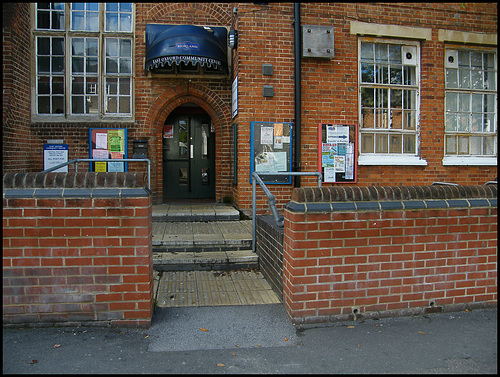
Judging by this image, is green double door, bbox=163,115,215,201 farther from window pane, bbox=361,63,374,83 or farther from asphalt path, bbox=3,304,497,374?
asphalt path, bbox=3,304,497,374

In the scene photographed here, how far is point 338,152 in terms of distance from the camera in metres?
8.13

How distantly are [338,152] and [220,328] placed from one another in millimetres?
5376

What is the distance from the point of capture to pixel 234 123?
8289 mm

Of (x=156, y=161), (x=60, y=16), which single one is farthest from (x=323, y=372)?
(x=60, y=16)

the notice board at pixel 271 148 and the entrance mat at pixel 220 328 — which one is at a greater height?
the notice board at pixel 271 148

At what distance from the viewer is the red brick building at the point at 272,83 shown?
25.5ft

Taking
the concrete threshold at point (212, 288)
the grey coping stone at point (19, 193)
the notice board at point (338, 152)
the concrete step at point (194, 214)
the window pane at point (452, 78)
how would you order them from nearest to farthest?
the grey coping stone at point (19, 193)
the concrete threshold at point (212, 288)
the concrete step at point (194, 214)
the notice board at point (338, 152)
the window pane at point (452, 78)

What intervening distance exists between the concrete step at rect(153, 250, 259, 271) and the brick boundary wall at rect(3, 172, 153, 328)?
1646 millimetres

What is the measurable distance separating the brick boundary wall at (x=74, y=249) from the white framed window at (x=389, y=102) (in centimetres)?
597

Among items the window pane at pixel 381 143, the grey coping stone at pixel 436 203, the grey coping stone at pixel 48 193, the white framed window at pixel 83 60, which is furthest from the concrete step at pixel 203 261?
the window pane at pixel 381 143

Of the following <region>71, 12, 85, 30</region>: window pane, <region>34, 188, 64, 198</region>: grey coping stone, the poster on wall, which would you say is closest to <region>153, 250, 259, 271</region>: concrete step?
<region>34, 188, 64, 198</region>: grey coping stone

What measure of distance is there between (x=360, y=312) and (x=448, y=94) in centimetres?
686

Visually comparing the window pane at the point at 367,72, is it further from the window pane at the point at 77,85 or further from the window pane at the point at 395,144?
the window pane at the point at 77,85

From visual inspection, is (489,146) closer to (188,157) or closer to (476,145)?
(476,145)
